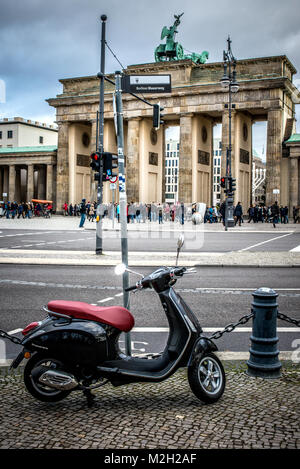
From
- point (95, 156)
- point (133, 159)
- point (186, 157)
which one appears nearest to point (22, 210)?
point (133, 159)

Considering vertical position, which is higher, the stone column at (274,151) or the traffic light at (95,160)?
the stone column at (274,151)

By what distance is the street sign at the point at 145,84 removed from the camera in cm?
645

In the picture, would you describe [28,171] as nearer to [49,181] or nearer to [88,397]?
[49,181]

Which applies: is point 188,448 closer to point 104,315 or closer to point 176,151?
point 104,315

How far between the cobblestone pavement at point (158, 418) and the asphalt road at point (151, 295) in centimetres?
139

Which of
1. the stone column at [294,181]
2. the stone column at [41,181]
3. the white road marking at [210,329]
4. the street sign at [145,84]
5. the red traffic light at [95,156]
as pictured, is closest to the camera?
the street sign at [145,84]

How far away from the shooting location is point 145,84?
6496 mm

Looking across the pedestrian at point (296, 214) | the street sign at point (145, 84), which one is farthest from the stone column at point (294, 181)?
the street sign at point (145, 84)

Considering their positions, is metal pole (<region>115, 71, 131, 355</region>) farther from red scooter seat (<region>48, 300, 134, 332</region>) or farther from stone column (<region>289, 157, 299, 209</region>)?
stone column (<region>289, 157, 299, 209</region>)

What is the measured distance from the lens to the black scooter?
179 inches

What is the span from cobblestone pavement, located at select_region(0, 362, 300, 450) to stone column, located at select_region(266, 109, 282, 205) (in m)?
57.5

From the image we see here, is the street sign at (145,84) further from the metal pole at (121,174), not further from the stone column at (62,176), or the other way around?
the stone column at (62,176)

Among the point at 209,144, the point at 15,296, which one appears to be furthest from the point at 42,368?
the point at 209,144

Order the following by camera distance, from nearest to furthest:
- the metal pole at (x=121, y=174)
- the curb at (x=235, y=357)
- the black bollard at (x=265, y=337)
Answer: the black bollard at (x=265, y=337) → the curb at (x=235, y=357) → the metal pole at (x=121, y=174)
